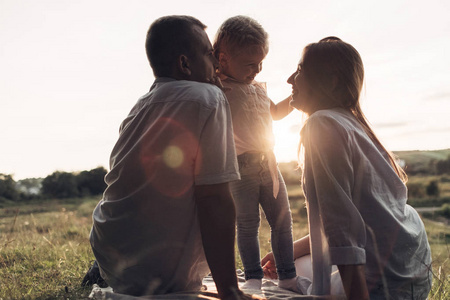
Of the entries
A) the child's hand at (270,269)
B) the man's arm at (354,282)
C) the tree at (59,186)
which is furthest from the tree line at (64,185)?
the man's arm at (354,282)

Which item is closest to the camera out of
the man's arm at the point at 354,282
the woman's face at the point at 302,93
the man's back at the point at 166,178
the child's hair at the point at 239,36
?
the man's arm at the point at 354,282

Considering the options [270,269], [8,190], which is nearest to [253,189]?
[270,269]

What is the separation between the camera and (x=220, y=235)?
2047 millimetres

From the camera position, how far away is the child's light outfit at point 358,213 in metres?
2.08

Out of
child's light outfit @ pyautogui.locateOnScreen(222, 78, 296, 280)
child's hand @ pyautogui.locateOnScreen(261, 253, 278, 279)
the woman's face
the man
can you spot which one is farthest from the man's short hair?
child's hand @ pyautogui.locateOnScreen(261, 253, 278, 279)

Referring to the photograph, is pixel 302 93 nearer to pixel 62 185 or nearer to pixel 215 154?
pixel 215 154

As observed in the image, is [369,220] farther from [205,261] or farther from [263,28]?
[263,28]

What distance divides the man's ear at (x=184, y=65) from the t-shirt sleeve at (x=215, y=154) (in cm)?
34

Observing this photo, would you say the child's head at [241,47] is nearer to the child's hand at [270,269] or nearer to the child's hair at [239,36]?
the child's hair at [239,36]

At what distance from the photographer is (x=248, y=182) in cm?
347

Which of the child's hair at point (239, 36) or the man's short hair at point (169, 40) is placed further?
the child's hair at point (239, 36)

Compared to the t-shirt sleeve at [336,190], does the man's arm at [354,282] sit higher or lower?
lower

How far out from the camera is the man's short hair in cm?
230

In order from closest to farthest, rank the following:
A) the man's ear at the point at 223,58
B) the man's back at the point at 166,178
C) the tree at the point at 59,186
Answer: the man's back at the point at 166,178 < the man's ear at the point at 223,58 < the tree at the point at 59,186
